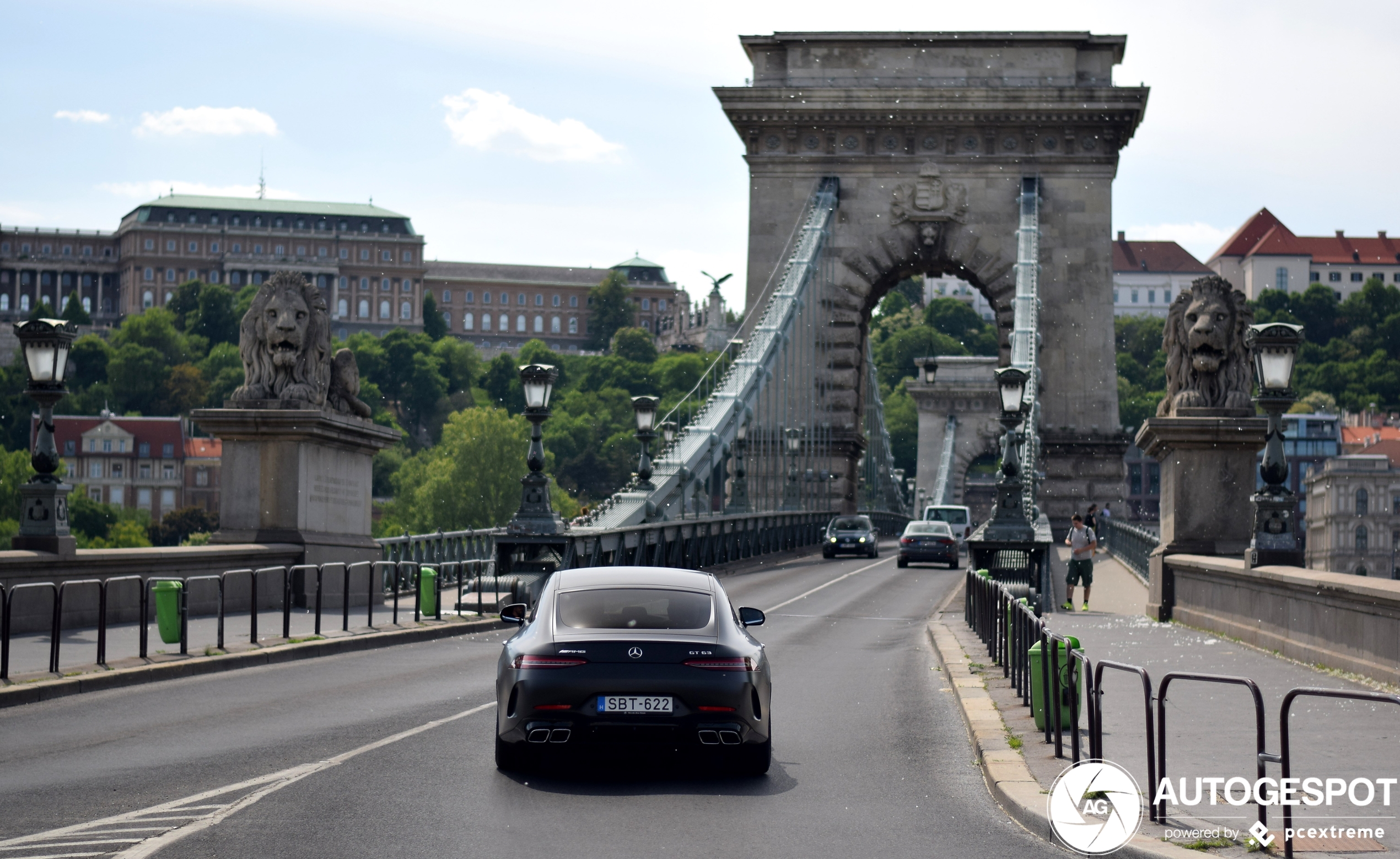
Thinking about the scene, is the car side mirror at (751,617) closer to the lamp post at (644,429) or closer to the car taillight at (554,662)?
the car taillight at (554,662)

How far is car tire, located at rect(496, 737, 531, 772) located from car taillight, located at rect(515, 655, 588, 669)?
1.78 feet

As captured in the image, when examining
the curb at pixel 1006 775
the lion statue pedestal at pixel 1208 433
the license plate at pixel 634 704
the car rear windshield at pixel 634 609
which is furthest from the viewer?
the lion statue pedestal at pixel 1208 433

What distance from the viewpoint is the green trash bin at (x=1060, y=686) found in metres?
10.6

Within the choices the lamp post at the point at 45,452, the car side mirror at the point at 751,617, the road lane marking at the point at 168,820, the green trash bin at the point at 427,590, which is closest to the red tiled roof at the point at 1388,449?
the green trash bin at the point at 427,590

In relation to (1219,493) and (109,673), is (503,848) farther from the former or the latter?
(1219,493)

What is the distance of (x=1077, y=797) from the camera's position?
362 inches

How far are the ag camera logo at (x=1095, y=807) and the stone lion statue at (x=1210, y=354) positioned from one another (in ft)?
45.8

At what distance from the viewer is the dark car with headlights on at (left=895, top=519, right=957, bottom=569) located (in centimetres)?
4559

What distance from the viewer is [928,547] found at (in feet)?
150

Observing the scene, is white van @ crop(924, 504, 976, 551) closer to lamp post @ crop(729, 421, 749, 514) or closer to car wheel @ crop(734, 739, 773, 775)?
lamp post @ crop(729, 421, 749, 514)

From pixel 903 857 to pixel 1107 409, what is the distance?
47.8 metres

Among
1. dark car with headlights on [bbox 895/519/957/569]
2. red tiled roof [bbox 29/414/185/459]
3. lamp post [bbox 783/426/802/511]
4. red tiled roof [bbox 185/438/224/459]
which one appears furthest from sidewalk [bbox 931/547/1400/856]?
red tiled roof [bbox 185/438/224/459]

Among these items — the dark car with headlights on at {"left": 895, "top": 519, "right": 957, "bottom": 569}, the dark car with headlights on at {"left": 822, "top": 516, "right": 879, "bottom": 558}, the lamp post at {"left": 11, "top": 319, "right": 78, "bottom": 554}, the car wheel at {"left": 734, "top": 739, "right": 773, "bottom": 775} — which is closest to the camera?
the car wheel at {"left": 734, "top": 739, "right": 773, "bottom": 775}

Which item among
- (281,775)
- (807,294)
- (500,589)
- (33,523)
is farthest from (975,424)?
(281,775)
